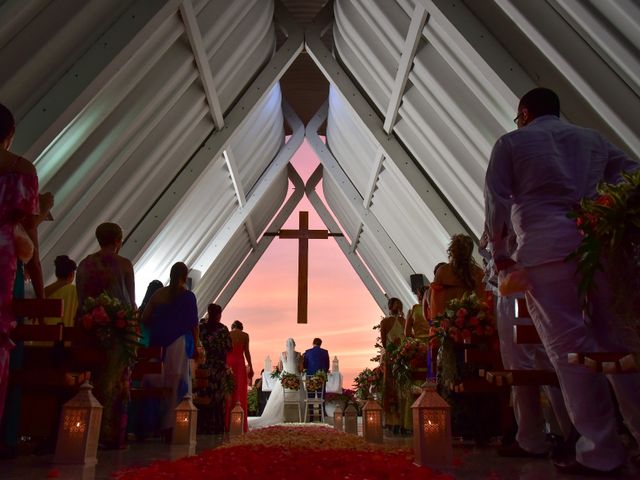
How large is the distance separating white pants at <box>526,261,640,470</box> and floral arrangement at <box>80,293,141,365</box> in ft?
6.97

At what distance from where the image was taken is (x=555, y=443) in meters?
2.44

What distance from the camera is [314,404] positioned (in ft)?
36.9

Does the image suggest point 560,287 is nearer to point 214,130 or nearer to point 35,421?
point 35,421

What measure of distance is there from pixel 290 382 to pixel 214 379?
534 centimetres

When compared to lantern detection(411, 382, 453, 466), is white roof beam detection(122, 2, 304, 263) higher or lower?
higher

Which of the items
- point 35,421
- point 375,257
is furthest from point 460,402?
point 375,257

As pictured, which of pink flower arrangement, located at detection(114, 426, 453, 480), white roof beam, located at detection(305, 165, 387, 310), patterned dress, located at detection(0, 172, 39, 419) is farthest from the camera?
white roof beam, located at detection(305, 165, 387, 310)

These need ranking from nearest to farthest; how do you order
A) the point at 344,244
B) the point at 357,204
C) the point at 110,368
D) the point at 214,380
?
the point at 110,368, the point at 214,380, the point at 357,204, the point at 344,244

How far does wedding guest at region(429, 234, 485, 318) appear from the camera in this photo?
4211 mm

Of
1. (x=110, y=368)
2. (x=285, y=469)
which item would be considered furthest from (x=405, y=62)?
(x=285, y=469)

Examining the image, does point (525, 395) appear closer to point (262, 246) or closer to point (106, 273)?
point (106, 273)

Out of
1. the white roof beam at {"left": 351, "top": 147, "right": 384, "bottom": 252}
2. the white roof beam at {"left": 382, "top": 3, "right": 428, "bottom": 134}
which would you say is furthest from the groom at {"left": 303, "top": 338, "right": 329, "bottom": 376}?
the white roof beam at {"left": 382, "top": 3, "right": 428, "bottom": 134}

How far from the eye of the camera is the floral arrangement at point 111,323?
11.2ft

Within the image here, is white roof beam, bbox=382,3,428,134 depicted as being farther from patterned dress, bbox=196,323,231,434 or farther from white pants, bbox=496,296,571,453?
white pants, bbox=496,296,571,453
